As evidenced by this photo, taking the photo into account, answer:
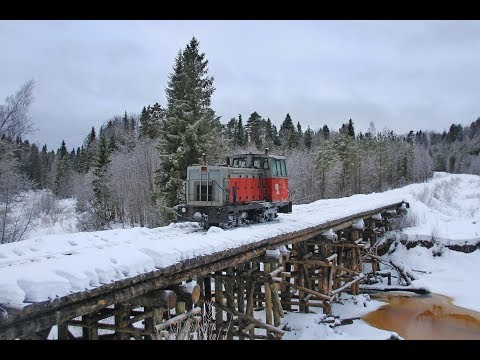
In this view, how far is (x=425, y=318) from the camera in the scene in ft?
56.5

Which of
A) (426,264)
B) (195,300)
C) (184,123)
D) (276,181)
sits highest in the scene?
(184,123)

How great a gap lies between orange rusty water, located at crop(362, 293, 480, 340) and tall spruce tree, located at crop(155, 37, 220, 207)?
492 inches

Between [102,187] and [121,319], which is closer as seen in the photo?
[121,319]

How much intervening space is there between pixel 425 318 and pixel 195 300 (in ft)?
43.1

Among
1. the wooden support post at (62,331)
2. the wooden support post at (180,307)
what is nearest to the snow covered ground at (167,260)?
the wooden support post at (180,307)

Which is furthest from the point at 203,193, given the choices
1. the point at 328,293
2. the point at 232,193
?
the point at 328,293

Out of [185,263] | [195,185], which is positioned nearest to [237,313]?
[185,263]

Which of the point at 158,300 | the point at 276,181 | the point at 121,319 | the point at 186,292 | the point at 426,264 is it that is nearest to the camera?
the point at 158,300

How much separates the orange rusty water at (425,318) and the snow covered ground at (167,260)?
2.18 ft

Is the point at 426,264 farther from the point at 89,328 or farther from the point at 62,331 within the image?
the point at 62,331

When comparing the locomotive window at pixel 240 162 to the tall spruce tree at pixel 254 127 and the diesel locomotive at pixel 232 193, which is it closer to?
the diesel locomotive at pixel 232 193

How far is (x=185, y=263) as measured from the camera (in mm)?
7840

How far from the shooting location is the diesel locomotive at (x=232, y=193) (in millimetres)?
13266
